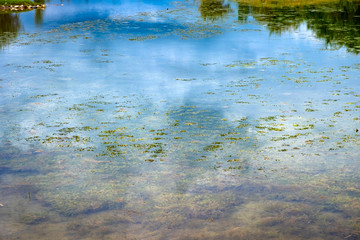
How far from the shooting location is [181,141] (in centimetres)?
572

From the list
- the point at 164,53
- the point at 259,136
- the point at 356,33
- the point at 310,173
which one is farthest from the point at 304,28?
the point at 310,173

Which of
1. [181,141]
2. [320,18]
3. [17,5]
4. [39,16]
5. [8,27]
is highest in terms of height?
[17,5]

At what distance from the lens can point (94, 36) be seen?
49.2 ft

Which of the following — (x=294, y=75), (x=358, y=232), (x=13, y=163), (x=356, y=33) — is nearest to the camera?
(x=358, y=232)

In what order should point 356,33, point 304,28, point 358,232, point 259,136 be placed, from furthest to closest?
1. point 304,28
2. point 356,33
3. point 259,136
4. point 358,232

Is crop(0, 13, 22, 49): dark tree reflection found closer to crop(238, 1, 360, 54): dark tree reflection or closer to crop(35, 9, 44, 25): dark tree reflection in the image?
crop(35, 9, 44, 25): dark tree reflection

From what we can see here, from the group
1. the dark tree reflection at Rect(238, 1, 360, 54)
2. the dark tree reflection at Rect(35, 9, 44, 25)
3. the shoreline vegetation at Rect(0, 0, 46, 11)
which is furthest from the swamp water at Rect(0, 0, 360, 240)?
the shoreline vegetation at Rect(0, 0, 46, 11)

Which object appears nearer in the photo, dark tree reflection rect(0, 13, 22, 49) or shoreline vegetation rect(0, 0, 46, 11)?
dark tree reflection rect(0, 13, 22, 49)

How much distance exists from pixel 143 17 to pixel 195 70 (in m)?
11.2

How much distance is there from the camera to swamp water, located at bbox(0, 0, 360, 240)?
3.85 m

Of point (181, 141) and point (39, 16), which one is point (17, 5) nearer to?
point (39, 16)

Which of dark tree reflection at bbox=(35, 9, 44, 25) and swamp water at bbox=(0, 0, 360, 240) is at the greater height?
dark tree reflection at bbox=(35, 9, 44, 25)


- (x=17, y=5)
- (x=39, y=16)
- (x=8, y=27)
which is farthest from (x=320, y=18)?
(x=17, y=5)

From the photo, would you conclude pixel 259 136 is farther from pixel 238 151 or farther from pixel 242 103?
pixel 242 103
